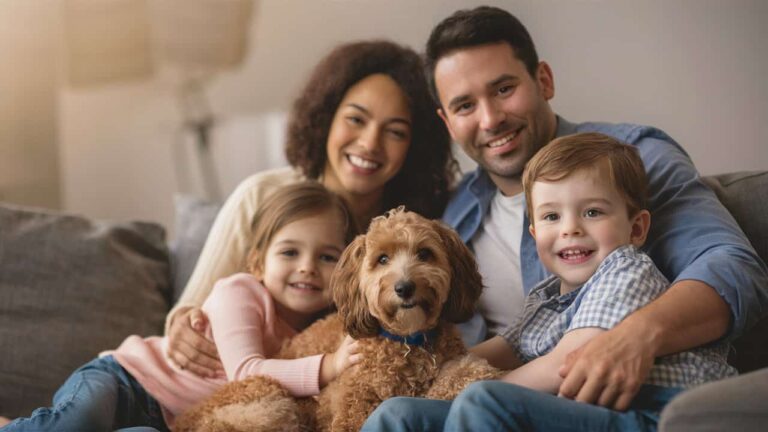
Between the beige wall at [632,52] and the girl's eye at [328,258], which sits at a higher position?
the beige wall at [632,52]

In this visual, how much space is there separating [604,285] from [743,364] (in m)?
0.78

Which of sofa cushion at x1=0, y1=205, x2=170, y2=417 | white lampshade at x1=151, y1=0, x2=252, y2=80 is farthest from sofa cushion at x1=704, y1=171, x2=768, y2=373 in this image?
white lampshade at x1=151, y1=0, x2=252, y2=80

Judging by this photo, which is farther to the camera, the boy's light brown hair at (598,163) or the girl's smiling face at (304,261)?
the girl's smiling face at (304,261)

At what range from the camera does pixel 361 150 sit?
9.11 feet

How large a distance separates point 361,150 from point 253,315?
792 millimetres

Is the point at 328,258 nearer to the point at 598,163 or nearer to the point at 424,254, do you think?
the point at 424,254

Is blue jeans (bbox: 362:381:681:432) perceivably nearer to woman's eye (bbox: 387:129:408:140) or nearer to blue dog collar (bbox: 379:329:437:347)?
blue dog collar (bbox: 379:329:437:347)

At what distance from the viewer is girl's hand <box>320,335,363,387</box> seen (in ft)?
6.30

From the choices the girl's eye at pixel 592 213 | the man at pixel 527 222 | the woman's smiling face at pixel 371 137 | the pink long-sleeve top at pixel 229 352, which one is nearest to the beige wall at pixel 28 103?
the pink long-sleeve top at pixel 229 352

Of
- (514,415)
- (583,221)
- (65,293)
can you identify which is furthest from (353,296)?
(65,293)

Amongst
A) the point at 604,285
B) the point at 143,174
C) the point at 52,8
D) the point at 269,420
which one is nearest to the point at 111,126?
the point at 143,174

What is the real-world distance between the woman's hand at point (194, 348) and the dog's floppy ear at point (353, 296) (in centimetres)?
67

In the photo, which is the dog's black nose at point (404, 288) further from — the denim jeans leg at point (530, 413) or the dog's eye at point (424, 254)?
the denim jeans leg at point (530, 413)

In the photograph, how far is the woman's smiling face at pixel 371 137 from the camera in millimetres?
2789
